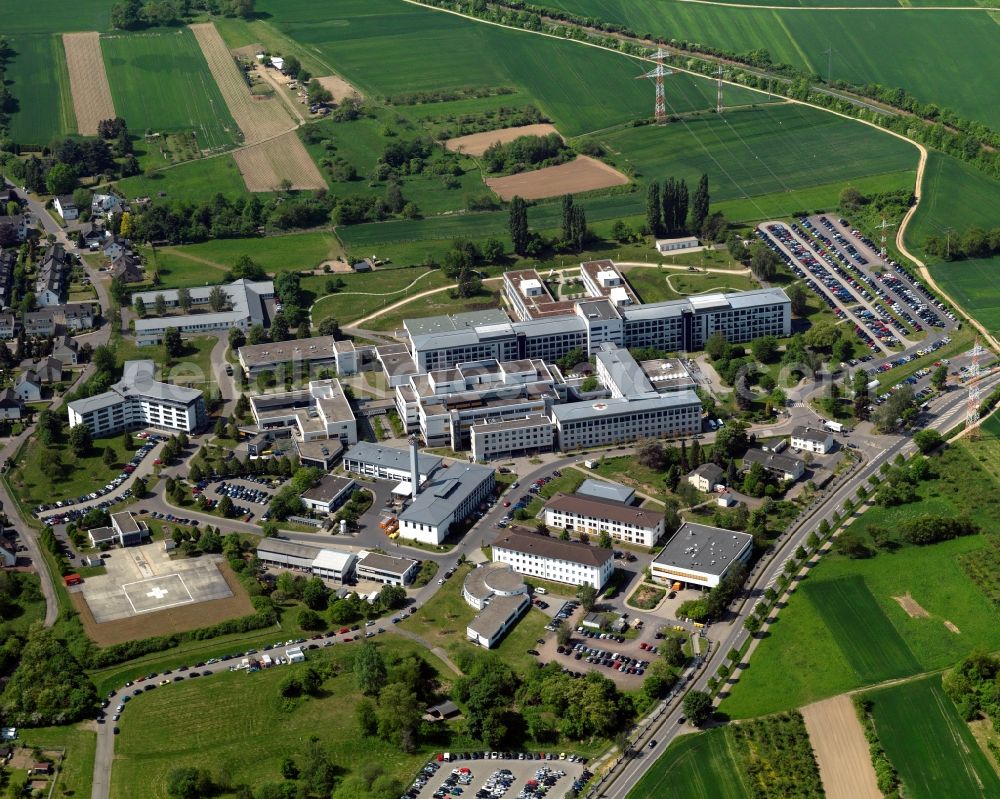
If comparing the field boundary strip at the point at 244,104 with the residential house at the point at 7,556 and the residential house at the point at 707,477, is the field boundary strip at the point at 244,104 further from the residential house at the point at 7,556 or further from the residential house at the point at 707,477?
the residential house at the point at 707,477

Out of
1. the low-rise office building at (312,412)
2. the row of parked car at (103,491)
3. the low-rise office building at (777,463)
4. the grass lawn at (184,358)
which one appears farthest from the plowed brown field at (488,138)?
the low-rise office building at (777,463)

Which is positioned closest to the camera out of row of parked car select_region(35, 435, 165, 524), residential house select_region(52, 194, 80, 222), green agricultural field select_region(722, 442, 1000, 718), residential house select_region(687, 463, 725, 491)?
green agricultural field select_region(722, 442, 1000, 718)

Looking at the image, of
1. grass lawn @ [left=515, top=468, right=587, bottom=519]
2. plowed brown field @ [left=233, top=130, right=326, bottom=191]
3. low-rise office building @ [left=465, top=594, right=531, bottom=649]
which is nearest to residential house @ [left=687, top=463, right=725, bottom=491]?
grass lawn @ [left=515, top=468, right=587, bottom=519]

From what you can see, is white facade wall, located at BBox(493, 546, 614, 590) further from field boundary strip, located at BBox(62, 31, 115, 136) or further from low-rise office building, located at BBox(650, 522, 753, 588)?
field boundary strip, located at BBox(62, 31, 115, 136)

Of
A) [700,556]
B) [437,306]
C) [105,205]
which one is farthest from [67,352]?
[700,556]

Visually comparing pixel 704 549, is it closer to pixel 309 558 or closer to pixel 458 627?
pixel 458 627

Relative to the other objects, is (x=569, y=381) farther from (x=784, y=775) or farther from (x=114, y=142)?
(x=114, y=142)

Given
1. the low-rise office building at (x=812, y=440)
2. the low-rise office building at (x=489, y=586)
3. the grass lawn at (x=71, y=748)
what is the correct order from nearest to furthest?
the grass lawn at (x=71, y=748)
the low-rise office building at (x=489, y=586)
the low-rise office building at (x=812, y=440)
